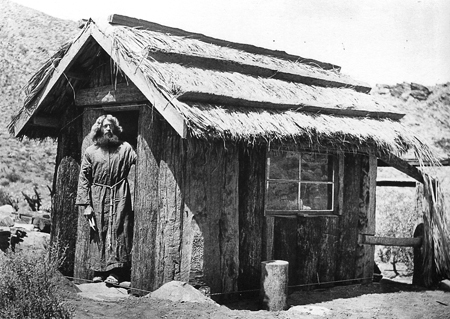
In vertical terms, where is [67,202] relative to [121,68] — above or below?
below

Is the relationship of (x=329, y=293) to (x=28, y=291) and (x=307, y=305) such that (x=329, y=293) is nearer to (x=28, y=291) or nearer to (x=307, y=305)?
(x=307, y=305)

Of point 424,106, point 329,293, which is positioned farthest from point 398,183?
point 424,106

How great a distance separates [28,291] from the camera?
17.0ft

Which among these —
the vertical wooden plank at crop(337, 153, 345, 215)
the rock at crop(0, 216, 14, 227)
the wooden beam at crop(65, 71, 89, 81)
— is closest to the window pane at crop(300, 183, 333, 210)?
the vertical wooden plank at crop(337, 153, 345, 215)

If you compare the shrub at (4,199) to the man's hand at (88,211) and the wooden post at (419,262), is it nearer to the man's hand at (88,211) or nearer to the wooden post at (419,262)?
the man's hand at (88,211)

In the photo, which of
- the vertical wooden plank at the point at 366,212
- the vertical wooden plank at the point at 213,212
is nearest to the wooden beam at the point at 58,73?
the vertical wooden plank at the point at 213,212

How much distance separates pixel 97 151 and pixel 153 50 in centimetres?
163

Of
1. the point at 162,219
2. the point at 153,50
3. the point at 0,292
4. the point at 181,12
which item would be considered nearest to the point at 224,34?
the point at 181,12

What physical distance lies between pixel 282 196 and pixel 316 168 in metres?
0.83

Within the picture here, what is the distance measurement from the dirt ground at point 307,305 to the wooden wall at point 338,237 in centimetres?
27

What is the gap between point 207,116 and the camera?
6.86 metres

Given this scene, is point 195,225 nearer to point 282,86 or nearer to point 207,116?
point 207,116

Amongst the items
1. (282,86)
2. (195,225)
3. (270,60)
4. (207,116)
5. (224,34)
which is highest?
(224,34)

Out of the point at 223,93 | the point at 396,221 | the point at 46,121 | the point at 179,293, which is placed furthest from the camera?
the point at 396,221
